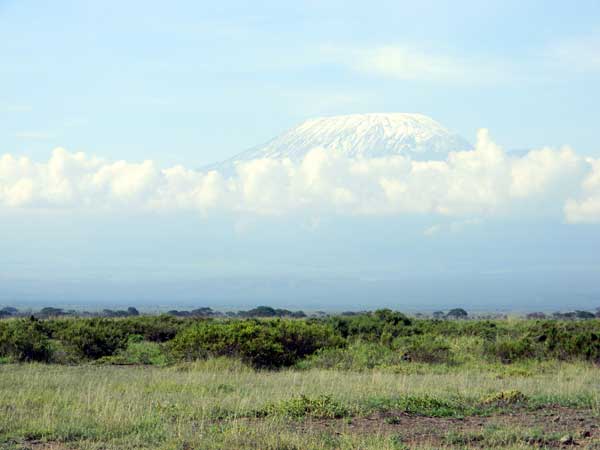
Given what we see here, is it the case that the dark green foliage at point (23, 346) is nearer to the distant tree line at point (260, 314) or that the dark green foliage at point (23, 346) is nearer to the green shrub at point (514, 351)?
the green shrub at point (514, 351)

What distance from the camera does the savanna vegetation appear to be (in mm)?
9750

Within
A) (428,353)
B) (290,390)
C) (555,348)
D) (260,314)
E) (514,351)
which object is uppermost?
(555,348)

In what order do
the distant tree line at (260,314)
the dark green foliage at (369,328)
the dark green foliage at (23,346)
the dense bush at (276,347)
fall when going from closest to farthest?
the dense bush at (276,347) → the dark green foliage at (23,346) → the dark green foliage at (369,328) → the distant tree line at (260,314)

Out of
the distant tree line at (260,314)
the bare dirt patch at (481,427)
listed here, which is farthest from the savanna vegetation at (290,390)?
the distant tree line at (260,314)

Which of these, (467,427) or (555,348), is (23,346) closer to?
(467,427)

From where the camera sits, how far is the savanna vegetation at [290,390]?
975 cm

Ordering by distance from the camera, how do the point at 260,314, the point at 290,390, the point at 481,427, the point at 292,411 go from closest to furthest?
the point at 481,427 → the point at 292,411 → the point at 290,390 → the point at 260,314

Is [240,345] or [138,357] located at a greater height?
[240,345]

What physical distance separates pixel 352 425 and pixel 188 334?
11.3 m

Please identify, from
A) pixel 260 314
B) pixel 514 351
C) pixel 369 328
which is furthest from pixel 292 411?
pixel 260 314

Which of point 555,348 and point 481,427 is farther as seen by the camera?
point 555,348

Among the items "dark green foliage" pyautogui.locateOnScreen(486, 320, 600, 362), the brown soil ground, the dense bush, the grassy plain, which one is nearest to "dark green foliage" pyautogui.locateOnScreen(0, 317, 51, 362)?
the dense bush

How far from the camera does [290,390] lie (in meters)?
14.2

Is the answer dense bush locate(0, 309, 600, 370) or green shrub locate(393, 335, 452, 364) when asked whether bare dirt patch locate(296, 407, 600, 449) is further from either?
Result: green shrub locate(393, 335, 452, 364)
